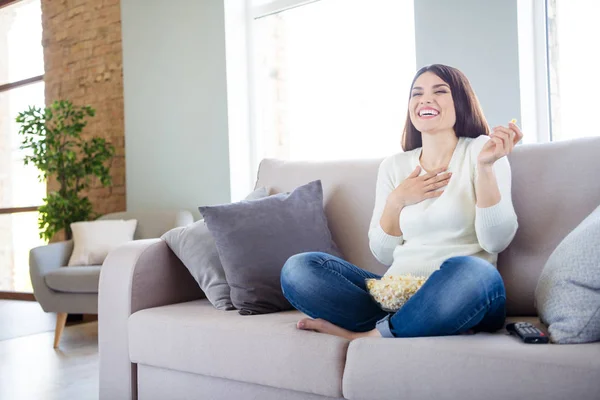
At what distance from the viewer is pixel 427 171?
76.5 inches

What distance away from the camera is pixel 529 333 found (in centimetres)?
146

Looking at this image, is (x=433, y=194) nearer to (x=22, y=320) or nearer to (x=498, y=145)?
(x=498, y=145)

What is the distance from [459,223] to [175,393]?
103 centimetres

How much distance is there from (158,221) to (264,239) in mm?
2268

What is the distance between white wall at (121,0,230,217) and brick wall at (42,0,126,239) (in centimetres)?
39

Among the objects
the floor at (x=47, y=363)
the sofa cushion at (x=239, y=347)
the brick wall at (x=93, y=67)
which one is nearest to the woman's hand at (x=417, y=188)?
the sofa cushion at (x=239, y=347)

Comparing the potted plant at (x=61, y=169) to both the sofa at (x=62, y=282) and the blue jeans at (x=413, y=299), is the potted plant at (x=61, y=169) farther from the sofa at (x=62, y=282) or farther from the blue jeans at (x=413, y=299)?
the blue jeans at (x=413, y=299)

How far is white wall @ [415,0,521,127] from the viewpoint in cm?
311

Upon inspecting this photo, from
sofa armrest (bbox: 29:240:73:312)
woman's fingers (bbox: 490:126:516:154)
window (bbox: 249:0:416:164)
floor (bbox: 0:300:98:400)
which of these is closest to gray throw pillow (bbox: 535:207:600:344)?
woman's fingers (bbox: 490:126:516:154)

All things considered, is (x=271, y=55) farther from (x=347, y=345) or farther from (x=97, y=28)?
(x=347, y=345)

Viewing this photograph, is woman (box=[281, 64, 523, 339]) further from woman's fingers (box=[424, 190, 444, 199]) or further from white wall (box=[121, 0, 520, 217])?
white wall (box=[121, 0, 520, 217])

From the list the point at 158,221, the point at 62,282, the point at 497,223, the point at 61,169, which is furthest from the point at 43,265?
the point at 497,223

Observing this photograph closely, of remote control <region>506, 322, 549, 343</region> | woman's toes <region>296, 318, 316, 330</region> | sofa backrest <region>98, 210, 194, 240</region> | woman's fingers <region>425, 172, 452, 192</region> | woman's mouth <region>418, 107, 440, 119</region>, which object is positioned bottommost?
woman's toes <region>296, 318, 316, 330</region>

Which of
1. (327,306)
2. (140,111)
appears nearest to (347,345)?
(327,306)
